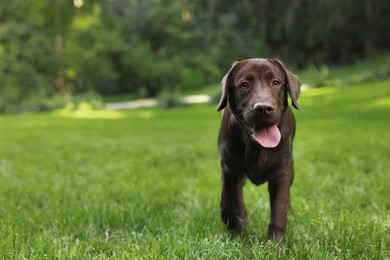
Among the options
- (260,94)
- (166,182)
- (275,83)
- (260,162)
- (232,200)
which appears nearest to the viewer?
(260,94)

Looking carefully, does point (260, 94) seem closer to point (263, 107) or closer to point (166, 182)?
Result: point (263, 107)

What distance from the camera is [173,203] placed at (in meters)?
4.18

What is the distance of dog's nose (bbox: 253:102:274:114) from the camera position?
2.27m

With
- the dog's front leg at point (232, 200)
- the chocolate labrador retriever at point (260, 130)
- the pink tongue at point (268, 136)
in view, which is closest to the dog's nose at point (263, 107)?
the chocolate labrador retriever at point (260, 130)

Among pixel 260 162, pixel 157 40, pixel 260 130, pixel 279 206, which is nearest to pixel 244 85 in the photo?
pixel 260 130

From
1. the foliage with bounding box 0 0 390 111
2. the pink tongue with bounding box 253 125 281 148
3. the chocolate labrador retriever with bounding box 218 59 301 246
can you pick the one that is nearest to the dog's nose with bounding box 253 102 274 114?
the chocolate labrador retriever with bounding box 218 59 301 246

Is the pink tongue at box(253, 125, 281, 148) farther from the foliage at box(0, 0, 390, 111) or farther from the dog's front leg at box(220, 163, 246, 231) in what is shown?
the foliage at box(0, 0, 390, 111)

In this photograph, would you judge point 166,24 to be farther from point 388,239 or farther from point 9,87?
point 388,239

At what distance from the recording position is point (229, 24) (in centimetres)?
4359

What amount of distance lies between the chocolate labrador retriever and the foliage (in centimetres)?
2598

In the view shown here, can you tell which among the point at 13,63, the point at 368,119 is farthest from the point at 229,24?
the point at 368,119

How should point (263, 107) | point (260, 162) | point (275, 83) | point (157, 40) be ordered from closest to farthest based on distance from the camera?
point (263, 107)
point (275, 83)
point (260, 162)
point (157, 40)

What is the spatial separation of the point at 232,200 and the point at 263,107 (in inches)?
35.4

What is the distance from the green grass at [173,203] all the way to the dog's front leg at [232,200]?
0.34 ft
